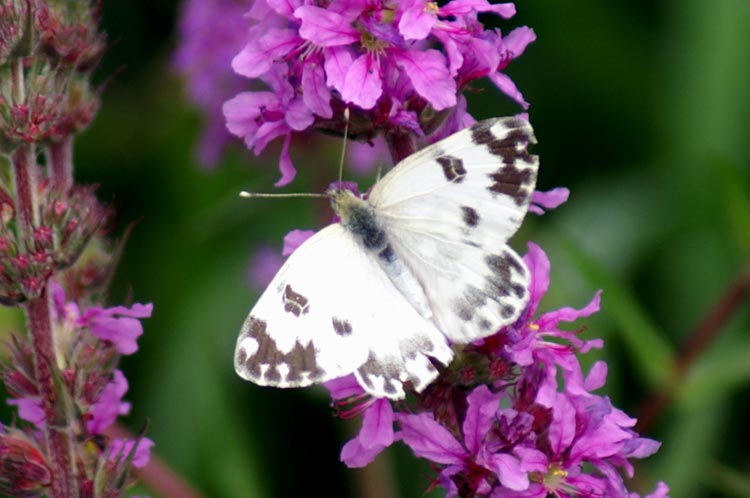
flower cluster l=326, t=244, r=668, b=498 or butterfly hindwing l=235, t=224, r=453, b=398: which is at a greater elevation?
→ butterfly hindwing l=235, t=224, r=453, b=398

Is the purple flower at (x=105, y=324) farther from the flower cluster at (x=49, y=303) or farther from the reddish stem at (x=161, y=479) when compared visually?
the reddish stem at (x=161, y=479)

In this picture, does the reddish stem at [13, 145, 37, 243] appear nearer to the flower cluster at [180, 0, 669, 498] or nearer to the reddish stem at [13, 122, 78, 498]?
the reddish stem at [13, 122, 78, 498]

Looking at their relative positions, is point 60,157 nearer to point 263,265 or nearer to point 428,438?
point 428,438

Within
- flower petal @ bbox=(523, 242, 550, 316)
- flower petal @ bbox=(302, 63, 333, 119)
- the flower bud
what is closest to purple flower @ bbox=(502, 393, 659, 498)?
flower petal @ bbox=(523, 242, 550, 316)

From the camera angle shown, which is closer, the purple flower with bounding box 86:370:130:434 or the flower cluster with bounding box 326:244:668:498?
the flower cluster with bounding box 326:244:668:498

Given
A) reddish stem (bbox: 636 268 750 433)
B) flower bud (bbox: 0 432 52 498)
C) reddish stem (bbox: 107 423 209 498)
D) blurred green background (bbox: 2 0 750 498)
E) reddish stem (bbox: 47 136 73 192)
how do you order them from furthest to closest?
blurred green background (bbox: 2 0 750 498) → reddish stem (bbox: 636 268 750 433) → reddish stem (bbox: 107 423 209 498) → reddish stem (bbox: 47 136 73 192) → flower bud (bbox: 0 432 52 498)

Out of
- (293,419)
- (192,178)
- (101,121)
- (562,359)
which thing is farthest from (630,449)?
(101,121)

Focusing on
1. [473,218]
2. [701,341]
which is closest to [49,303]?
[473,218]
